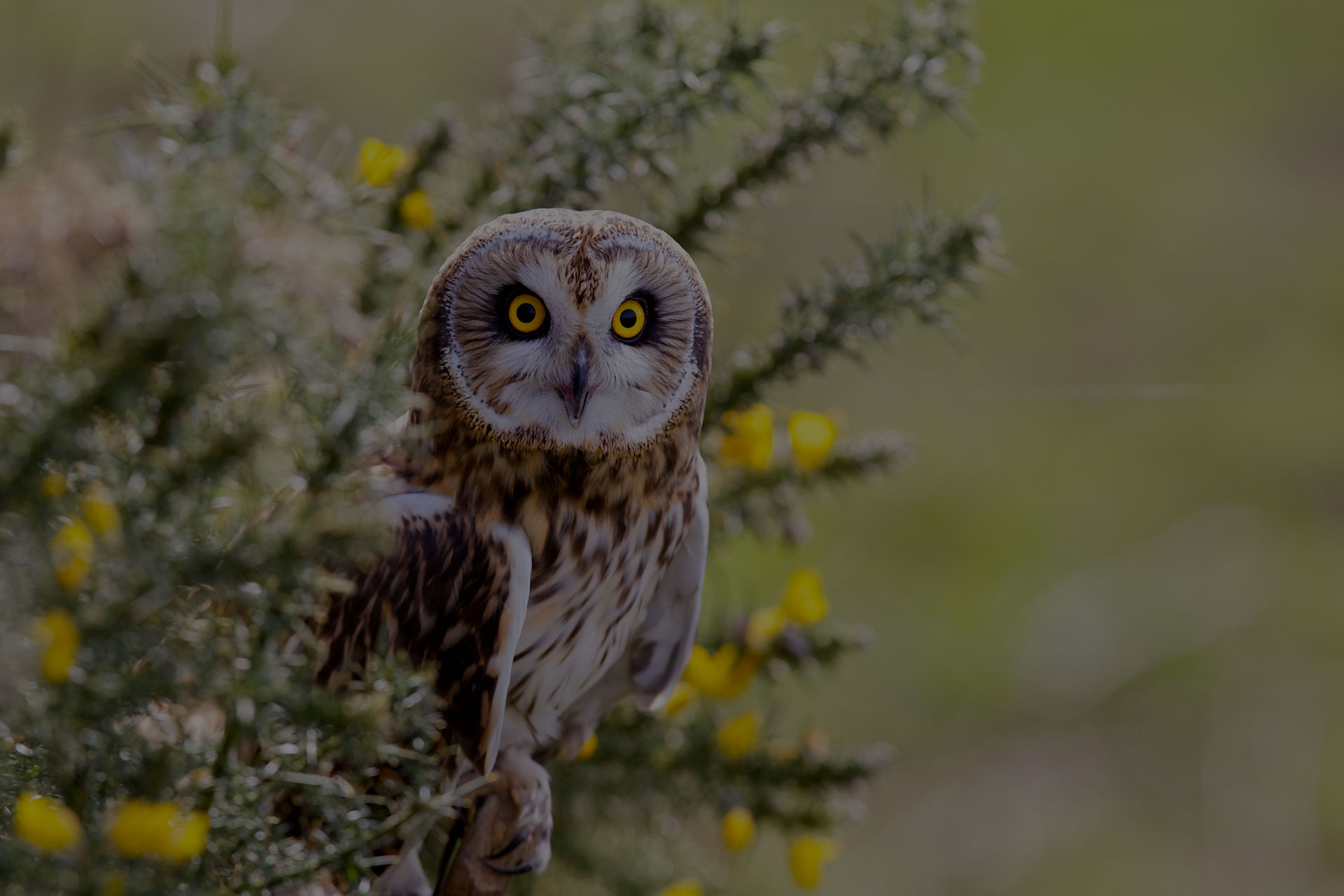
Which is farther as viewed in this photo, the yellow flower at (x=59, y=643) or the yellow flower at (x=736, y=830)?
the yellow flower at (x=736, y=830)

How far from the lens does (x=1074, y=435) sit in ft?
7.00

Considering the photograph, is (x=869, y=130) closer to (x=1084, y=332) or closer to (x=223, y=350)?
(x=223, y=350)

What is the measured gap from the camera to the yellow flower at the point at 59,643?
1.28 ft

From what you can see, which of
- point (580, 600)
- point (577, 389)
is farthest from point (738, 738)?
point (577, 389)

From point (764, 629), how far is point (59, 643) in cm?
58

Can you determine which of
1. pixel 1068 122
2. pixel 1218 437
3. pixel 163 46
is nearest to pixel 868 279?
pixel 163 46

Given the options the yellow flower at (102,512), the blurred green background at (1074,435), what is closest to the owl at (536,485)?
the yellow flower at (102,512)

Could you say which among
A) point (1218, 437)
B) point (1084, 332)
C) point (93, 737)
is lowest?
point (1218, 437)

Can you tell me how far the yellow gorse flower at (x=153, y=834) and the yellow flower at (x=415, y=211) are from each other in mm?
485

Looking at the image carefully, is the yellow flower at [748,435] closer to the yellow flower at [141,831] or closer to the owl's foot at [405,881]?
the owl's foot at [405,881]

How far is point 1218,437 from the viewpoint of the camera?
2.13 meters

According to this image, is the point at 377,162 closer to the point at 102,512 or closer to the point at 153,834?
the point at 102,512

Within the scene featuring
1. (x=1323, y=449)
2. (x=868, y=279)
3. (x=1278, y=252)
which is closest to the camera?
(x=868, y=279)

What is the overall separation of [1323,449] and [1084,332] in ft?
1.46
